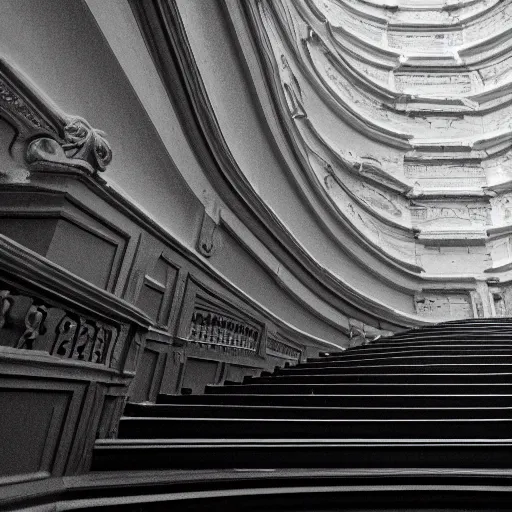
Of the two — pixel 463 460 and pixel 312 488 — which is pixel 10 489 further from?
pixel 463 460

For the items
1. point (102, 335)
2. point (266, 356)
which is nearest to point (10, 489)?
point (102, 335)

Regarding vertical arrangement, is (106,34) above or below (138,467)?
above

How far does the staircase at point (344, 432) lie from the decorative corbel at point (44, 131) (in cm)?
143

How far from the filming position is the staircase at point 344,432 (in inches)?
62.5

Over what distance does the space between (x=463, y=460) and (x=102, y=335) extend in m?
1.65

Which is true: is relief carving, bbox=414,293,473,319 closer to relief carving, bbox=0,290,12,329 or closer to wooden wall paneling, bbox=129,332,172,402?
wooden wall paneling, bbox=129,332,172,402

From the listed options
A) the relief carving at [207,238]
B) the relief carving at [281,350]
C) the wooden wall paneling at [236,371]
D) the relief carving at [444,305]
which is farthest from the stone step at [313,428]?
the relief carving at [444,305]

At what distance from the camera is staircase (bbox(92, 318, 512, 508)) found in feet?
5.21

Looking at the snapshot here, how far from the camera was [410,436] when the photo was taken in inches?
71.5

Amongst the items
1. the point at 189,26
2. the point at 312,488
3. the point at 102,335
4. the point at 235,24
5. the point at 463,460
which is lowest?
the point at 312,488

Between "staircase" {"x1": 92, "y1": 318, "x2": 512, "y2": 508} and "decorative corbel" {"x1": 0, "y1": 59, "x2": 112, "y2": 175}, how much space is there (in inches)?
56.2

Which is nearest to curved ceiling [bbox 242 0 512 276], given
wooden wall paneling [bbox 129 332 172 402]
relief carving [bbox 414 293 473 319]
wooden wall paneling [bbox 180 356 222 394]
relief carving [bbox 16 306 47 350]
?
relief carving [bbox 414 293 473 319]

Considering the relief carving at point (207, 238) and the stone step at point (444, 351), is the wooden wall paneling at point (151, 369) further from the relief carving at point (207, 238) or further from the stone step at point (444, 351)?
the stone step at point (444, 351)

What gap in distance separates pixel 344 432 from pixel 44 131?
2175mm
